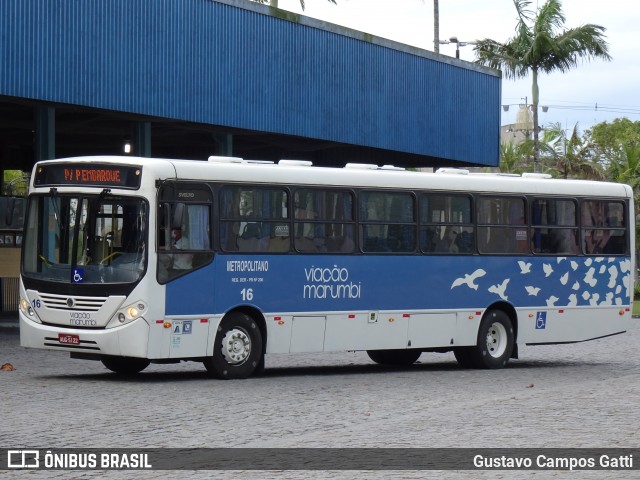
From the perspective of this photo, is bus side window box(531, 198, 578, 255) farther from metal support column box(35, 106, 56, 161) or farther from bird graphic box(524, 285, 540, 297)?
metal support column box(35, 106, 56, 161)

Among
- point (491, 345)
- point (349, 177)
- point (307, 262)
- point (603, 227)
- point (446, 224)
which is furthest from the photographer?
point (603, 227)

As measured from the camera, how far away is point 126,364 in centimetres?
1984

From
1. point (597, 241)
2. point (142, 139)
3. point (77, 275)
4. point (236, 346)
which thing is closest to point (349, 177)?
point (236, 346)

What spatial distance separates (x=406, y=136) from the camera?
1503 inches

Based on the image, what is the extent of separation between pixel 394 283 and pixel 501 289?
2.43 m

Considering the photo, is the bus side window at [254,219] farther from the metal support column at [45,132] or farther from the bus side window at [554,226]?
the metal support column at [45,132]

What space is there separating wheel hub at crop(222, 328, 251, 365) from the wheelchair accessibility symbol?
2149 mm

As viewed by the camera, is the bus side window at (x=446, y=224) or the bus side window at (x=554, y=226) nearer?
the bus side window at (x=446, y=224)

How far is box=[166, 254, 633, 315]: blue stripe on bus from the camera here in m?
19.1

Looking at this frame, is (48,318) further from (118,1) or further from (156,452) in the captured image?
(118,1)

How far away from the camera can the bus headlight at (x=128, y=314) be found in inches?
708

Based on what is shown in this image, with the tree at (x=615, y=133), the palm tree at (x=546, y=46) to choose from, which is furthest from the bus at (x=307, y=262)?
the tree at (x=615, y=133)

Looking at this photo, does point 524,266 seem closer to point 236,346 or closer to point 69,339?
point 236,346

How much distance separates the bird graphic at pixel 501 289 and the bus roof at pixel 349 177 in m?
1.53
